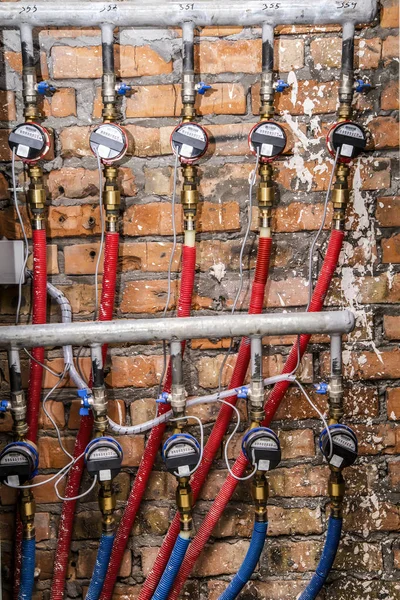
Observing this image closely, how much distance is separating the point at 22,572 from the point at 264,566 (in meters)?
0.48

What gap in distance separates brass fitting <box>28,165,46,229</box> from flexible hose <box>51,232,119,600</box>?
0.13 metres

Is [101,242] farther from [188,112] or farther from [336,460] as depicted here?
[336,460]

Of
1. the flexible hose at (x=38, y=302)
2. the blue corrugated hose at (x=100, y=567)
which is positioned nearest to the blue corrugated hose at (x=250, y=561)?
the blue corrugated hose at (x=100, y=567)

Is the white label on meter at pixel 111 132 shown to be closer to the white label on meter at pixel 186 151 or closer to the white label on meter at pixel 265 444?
the white label on meter at pixel 186 151

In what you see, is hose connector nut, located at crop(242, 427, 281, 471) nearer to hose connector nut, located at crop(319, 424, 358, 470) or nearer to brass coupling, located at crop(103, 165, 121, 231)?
hose connector nut, located at crop(319, 424, 358, 470)

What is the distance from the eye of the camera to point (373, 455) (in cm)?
132

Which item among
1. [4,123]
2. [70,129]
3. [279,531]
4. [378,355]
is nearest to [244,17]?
[70,129]

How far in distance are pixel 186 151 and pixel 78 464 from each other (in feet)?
2.05

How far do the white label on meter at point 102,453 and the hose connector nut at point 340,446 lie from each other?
0.39 m

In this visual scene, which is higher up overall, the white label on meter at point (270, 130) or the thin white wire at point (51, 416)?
the white label on meter at point (270, 130)

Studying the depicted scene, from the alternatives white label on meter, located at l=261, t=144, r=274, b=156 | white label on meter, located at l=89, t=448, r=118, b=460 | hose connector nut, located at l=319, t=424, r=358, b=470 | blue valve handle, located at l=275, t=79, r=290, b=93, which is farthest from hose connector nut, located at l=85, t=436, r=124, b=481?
blue valve handle, located at l=275, t=79, r=290, b=93

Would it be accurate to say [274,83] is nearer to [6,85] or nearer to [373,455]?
[6,85]

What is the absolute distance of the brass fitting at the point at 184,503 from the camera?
1.19 m

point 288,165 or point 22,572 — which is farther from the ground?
point 288,165
